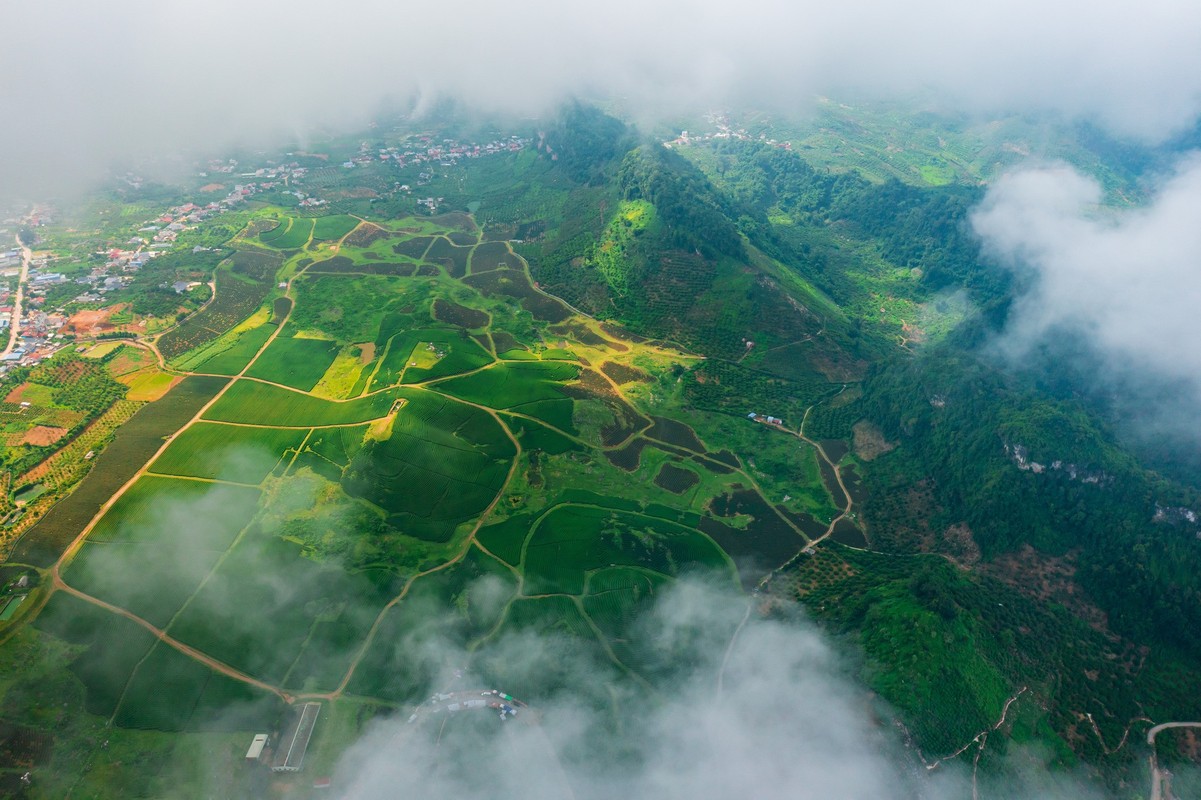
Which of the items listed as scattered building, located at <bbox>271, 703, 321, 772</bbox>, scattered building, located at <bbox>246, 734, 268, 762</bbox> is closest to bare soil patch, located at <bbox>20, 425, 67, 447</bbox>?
scattered building, located at <bbox>246, 734, 268, 762</bbox>

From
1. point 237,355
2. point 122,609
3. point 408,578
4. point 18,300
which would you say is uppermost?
point 408,578

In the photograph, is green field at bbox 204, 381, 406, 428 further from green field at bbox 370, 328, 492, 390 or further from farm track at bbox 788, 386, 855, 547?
farm track at bbox 788, 386, 855, 547

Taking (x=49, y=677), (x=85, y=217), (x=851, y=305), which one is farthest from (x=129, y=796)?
(x=85, y=217)

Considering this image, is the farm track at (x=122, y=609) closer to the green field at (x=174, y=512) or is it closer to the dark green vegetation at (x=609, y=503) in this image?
the dark green vegetation at (x=609, y=503)

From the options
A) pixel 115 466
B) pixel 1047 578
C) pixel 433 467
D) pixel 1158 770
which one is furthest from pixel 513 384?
pixel 1158 770

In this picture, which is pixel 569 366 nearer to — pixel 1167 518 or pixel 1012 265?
pixel 1167 518

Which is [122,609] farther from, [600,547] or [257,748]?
[600,547]

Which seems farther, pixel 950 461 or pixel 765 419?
pixel 765 419
